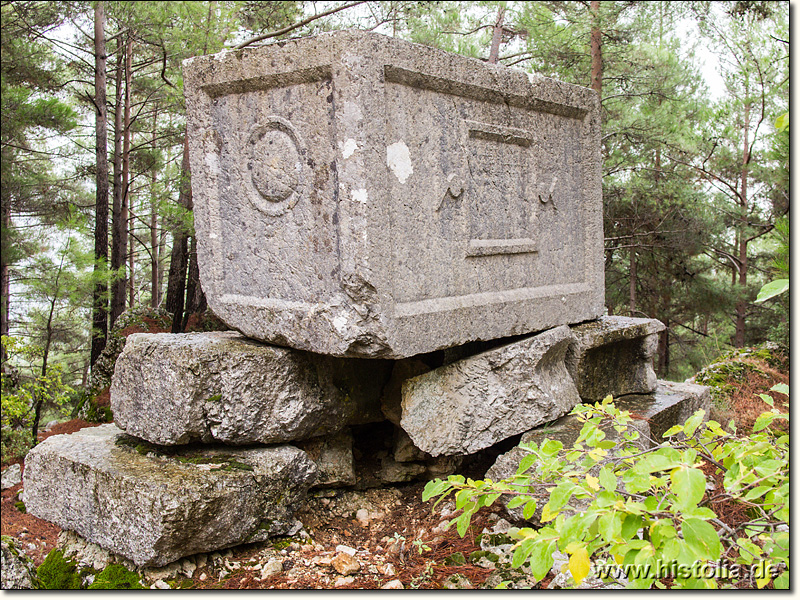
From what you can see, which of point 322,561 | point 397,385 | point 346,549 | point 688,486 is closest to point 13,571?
point 322,561

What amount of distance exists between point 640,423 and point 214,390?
2.28m

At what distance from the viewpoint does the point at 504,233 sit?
11.1 feet

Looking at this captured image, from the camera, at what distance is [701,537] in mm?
1290

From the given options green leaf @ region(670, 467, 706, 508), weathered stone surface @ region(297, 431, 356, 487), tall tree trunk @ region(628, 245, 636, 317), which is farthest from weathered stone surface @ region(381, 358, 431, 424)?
tall tree trunk @ region(628, 245, 636, 317)

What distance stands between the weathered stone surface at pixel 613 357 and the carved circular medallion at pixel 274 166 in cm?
181

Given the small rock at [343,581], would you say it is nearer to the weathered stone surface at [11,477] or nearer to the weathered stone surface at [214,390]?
the weathered stone surface at [214,390]

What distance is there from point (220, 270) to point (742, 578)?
262cm

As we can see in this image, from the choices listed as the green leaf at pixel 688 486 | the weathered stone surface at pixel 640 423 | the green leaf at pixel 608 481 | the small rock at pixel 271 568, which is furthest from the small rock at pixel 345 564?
the green leaf at pixel 688 486

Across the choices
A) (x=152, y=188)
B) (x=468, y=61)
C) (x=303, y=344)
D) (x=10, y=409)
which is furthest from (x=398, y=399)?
(x=152, y=188)

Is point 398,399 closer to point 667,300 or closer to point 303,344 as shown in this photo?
point 303,344

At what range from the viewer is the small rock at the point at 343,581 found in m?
2.71

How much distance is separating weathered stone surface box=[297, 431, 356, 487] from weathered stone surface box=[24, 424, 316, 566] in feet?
0.77

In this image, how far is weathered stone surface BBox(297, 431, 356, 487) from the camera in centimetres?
342

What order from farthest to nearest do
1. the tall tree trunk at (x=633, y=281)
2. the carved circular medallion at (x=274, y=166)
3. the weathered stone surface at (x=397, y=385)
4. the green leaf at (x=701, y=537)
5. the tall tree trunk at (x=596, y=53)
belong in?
1. the tall tree trunk at (x=633, y=281)
2. the tall tree trunk at (x=596, y=53)
3. the weathered stone surface at (x=397, y=385)
4. the carved circular medallion at (x=274, y=166)
5. the green leaf at (x=701, y=537)
